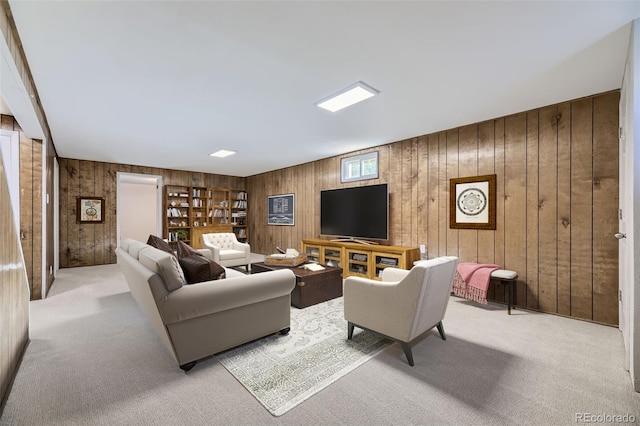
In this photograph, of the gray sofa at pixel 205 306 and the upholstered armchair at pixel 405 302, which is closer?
the gray sofa at pixel 205 306

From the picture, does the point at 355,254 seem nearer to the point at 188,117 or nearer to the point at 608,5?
the point at 188,117

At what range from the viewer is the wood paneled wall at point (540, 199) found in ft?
9.61

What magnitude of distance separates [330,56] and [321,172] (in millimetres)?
3933

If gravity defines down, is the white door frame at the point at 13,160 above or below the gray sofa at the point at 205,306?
above

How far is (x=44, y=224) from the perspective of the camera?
3.93 m

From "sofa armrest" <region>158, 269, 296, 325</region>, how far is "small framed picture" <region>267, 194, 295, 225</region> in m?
4.52

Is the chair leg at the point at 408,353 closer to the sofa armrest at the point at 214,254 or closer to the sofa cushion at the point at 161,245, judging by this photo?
the sofa cushion at the point at 161,245

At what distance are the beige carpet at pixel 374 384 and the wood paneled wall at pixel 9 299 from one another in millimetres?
114

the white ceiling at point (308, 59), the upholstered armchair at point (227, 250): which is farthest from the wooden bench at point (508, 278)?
the upholstered armchair at point (227, 250)

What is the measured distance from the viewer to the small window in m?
5.14

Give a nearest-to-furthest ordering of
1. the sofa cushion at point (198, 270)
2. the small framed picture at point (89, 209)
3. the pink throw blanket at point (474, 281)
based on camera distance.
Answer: the sofa cushion at point (198, 270) < the pink throw blanket at point (474, 281) < the small framed picture at point (89, 209)

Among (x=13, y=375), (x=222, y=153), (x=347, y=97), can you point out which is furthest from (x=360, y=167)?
(x=13, y=375)

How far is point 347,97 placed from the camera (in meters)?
3.01

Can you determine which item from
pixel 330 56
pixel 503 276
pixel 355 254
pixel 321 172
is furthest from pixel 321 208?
pixel 330 56
